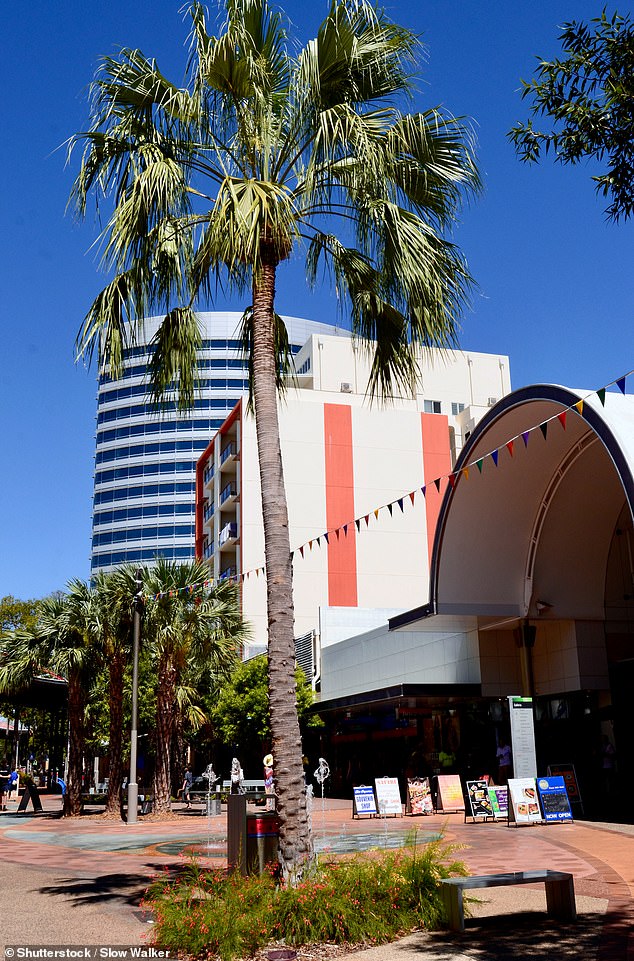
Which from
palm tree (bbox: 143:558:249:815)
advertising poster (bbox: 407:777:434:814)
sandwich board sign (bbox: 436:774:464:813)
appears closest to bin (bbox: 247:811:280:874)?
advertising poster (bbox: 407:777:434:814)

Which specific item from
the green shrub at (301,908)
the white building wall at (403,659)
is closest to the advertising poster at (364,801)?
the white building wall at (403,659)

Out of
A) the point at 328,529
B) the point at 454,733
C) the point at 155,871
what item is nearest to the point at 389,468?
the point at 328,529

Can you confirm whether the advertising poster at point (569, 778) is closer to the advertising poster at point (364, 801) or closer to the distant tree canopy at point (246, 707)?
the advertising poster at point (364, 801)

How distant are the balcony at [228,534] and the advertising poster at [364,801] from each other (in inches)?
1317

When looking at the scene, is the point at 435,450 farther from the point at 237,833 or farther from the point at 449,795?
the point at 237,833

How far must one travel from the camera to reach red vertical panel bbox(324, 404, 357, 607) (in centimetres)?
5338

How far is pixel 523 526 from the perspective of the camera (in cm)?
2348

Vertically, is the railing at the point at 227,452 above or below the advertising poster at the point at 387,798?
above

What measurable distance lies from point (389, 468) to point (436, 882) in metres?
48.3

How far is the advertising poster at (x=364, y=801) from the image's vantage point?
73.9 ft

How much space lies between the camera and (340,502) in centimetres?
5506

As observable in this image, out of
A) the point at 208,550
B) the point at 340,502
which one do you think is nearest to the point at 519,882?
the point at 340,502

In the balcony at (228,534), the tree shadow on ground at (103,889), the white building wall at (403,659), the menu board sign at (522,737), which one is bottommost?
the tree shadow on ground at (103,889)

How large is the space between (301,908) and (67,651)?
20.4 meters
